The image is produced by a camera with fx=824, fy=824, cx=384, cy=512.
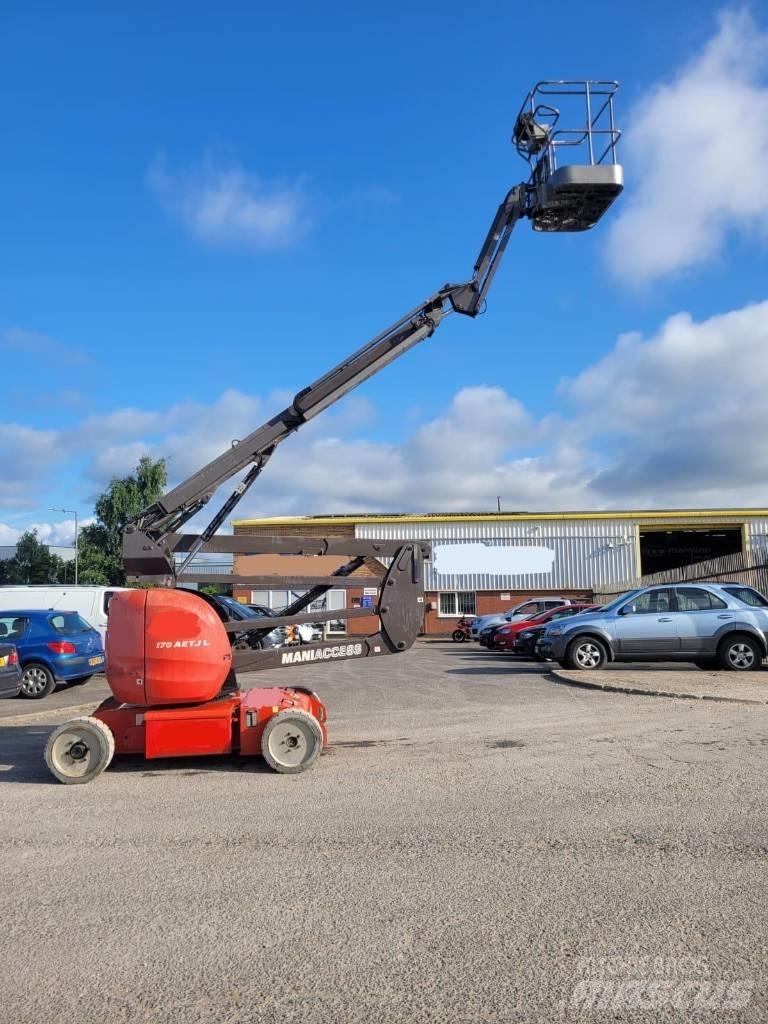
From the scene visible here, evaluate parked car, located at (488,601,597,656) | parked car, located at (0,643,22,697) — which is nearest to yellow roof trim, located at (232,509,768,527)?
parked car, located at (488,601,597,656)

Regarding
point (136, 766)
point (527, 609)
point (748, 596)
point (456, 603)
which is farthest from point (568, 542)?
point (136, 766)

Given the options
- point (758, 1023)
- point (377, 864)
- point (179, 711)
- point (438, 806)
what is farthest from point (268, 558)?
point (758, 1023)

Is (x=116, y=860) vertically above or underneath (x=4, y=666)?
underneath

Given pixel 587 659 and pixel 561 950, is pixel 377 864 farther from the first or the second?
pixel 587 659

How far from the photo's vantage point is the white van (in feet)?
59.8

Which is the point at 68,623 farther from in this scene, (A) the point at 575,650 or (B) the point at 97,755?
(A) the point at 575,650

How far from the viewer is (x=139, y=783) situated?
23.9 ft

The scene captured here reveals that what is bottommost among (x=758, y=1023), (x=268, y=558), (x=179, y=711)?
(x=758, y=1023)

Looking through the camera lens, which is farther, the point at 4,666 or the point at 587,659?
the point at 587,659

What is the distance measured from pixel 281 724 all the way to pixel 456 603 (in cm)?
3545

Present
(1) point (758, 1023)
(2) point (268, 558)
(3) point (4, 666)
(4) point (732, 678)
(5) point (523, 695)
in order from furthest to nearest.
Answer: (4) point (732, 678) < (5) point (523, 695) < (3) point (4, 666) < (2) point (268, 558) < (1) point (758, 1023)

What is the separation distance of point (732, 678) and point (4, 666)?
37.6ft

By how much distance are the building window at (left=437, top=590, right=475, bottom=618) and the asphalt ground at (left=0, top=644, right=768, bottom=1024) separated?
111 ft

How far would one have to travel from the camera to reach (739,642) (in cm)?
1511
